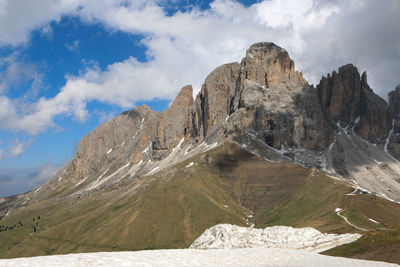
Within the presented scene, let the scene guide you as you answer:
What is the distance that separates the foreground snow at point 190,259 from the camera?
27.2 metres

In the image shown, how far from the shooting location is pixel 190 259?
106 feet

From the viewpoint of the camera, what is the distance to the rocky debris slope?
74000 millimetres

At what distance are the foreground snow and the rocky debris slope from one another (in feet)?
108

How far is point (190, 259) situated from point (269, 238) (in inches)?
2070

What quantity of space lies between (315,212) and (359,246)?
132m

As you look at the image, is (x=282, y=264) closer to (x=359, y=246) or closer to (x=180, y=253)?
(x=180, y=253)

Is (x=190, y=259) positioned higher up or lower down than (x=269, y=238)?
higher up

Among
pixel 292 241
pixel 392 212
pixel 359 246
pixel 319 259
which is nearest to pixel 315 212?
pixel 392 212

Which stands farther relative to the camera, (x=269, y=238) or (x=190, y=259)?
(x=269, y=238)

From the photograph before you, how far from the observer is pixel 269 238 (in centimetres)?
8025

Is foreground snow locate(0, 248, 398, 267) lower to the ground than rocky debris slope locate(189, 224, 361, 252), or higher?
higher

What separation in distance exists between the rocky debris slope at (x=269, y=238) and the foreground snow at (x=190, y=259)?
32.8m

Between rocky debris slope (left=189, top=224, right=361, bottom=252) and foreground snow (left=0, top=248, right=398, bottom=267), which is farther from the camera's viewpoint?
rocky debris slope (left=189, top=224, right=361, bottom=252)

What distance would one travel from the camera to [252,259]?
35.9 metres
